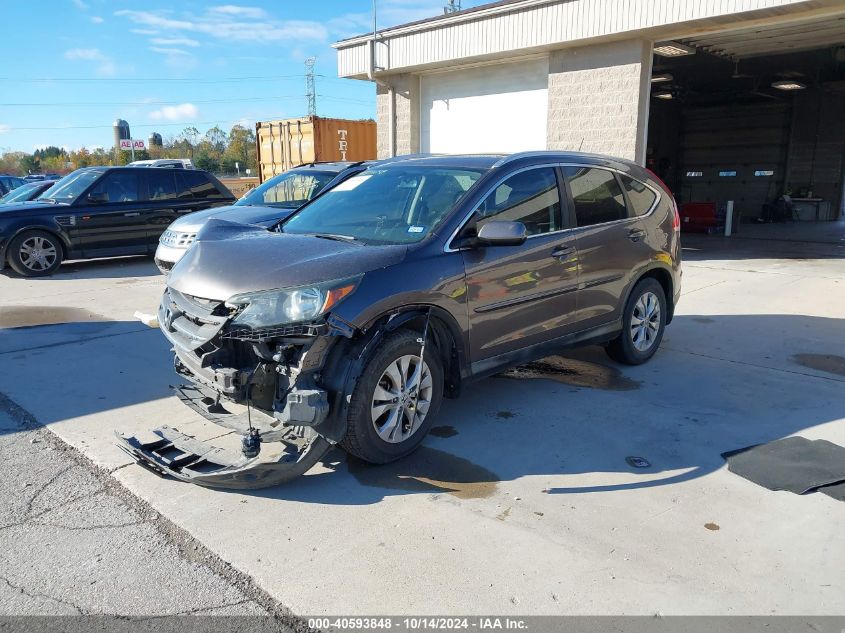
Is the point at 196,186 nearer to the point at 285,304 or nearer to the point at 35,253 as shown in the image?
the point at 35,253

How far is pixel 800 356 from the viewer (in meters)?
6.34

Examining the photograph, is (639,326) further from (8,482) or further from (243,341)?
(8,482)

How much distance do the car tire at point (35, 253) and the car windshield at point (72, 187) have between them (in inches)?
34.2

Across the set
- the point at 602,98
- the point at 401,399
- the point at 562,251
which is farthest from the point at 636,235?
the point at 602,98

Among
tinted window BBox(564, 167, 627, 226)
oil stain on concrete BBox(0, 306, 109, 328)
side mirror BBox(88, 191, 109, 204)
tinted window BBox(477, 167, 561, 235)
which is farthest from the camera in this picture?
side mirror BBox(88, 191, 109, 204)

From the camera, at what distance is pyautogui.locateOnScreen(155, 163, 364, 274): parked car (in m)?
8.93

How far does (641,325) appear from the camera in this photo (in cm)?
598

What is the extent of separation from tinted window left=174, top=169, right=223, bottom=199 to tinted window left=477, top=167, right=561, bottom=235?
9.55 m

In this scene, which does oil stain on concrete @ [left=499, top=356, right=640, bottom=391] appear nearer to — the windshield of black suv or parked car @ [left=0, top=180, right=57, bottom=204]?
the windshield of black suv

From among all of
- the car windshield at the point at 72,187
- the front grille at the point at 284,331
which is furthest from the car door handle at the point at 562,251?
the car windshield at the point at 72,187

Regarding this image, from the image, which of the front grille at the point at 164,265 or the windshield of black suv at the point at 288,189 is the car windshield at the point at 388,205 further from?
the windshield of black suv at the point at 288,189

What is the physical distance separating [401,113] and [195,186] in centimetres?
525

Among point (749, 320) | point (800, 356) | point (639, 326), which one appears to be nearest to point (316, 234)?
point (639, 326)

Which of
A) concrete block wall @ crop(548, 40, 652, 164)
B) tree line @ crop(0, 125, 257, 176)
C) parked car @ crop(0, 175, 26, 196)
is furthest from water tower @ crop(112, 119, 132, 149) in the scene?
concrete block wall @ crop(548, 40, 652, 164)
